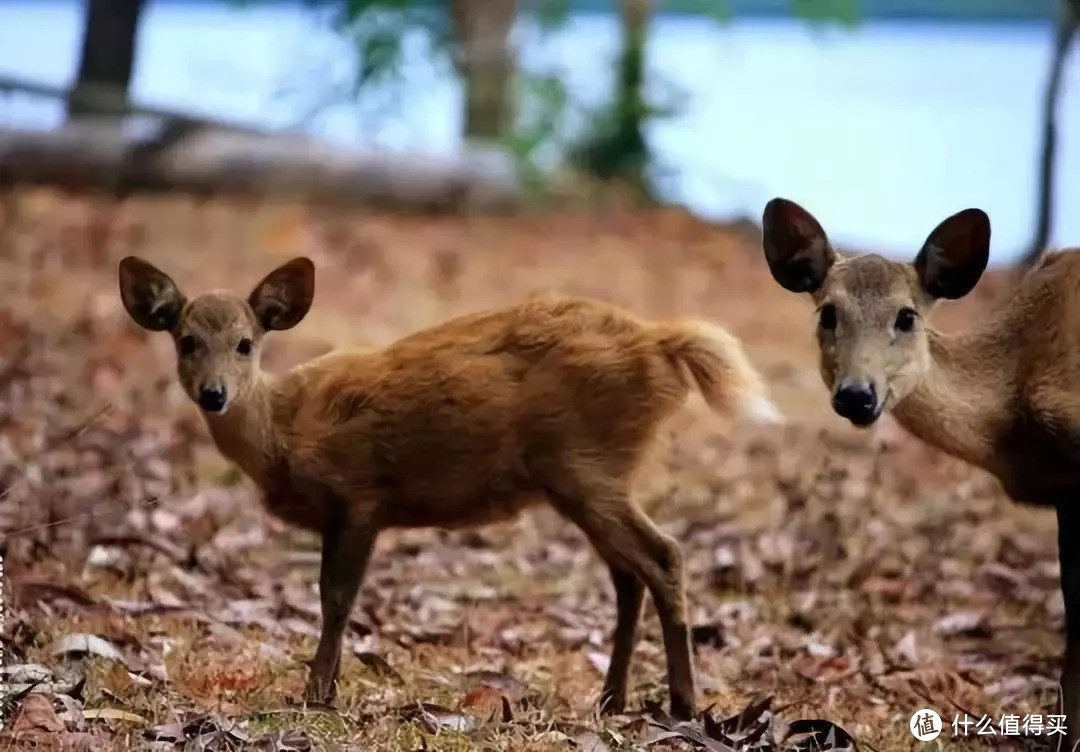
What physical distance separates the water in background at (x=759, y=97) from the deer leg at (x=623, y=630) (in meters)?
1.92

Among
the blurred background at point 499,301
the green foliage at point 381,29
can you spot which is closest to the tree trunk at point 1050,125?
the blurred background at point 499,301

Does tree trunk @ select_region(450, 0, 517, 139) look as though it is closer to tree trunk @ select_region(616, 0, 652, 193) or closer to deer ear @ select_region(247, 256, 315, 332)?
tree trunk @ select_region(616, 0, 652, 193)

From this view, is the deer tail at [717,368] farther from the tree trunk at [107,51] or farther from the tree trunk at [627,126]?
the tree trunk at [627,126]

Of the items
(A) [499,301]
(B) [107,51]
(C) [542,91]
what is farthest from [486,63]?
(B) [107,51]

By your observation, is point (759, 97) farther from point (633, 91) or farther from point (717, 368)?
point (717, 368)

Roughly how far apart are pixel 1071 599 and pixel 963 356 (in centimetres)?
69

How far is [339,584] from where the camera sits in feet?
14.2

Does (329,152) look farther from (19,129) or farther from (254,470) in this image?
(254,470)

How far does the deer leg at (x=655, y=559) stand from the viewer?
171 inches

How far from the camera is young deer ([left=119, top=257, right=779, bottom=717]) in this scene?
170 inches

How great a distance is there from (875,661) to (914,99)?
2.99 metres

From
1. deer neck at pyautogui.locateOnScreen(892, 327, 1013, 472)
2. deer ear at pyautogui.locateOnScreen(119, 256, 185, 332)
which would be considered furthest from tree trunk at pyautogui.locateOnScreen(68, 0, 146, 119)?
deer neck at pyautogui.locateOnScreen(892, 327, 1013, 472)

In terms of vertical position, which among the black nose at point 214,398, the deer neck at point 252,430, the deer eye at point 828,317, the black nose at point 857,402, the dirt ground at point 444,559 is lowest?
the dirt ground at point 444,559

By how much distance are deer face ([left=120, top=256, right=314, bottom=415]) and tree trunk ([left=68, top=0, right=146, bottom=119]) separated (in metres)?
3.57
